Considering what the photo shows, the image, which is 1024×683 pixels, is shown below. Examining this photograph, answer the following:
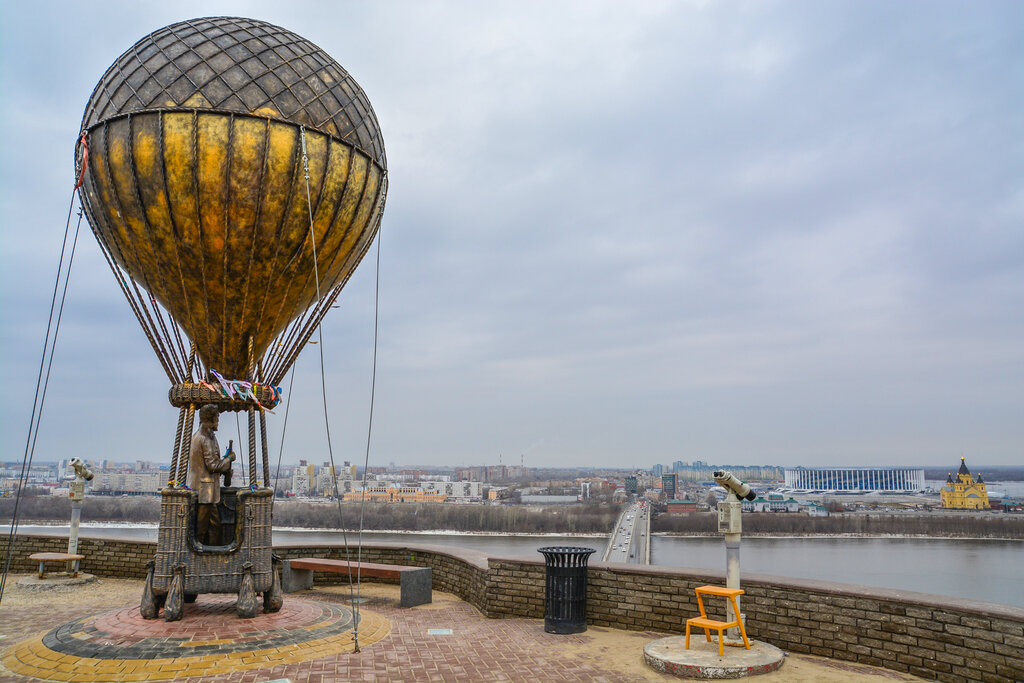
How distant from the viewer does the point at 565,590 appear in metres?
8.01

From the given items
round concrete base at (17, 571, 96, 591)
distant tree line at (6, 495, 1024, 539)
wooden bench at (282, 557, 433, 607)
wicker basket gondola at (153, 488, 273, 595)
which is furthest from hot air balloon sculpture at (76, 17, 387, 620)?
distant tree line at (6, 495, 1024, 539)

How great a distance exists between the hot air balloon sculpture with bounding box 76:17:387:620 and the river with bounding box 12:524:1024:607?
15843mm

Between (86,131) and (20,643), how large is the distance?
20.0 feet

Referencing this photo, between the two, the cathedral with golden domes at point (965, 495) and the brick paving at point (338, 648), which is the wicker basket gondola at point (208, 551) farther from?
the cathedral with golden domes at point (965, 495)

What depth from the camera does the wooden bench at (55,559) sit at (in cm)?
1117

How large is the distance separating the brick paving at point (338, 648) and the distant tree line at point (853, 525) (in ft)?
243

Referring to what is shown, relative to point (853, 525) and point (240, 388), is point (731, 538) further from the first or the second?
point (853, 525)

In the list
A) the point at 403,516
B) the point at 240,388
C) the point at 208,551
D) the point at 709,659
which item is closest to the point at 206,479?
the point at 208,551

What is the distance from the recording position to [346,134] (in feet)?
28.4

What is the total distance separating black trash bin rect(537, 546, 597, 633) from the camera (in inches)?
312

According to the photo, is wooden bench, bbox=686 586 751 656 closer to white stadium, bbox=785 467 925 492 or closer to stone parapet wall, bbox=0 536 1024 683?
stone parapet wall, bbox=0 536 1024 683

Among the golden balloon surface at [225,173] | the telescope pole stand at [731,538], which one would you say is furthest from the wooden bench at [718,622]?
the golden balloon surface at [225,173]

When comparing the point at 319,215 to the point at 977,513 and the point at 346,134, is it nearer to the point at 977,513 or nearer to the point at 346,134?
the point at 346,134

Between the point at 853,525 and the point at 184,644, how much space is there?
10109 cm
